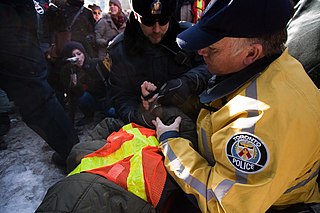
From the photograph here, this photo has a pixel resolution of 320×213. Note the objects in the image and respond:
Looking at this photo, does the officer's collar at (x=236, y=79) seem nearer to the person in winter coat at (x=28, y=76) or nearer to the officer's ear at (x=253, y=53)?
the officer's ear at (x=253, y=53)

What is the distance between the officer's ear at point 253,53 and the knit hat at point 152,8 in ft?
2.46

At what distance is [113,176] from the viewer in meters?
1.15

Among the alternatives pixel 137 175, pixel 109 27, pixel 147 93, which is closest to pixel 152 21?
pixel 147 93

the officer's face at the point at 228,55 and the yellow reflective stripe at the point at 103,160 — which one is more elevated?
the officer's face at the point at 228,55

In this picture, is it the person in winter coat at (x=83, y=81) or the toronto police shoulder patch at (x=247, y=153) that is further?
the person in winter coat at (x=83, y=81)

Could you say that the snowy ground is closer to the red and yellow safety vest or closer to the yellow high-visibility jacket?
the red and yellow safety vest

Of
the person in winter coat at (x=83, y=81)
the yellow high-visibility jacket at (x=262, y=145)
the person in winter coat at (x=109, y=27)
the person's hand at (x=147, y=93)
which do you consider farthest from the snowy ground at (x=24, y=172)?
the person in winter coat at (x=109, y=27)

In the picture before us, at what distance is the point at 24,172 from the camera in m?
2.36

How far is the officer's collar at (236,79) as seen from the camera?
1.02m

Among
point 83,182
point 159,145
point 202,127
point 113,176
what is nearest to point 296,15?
point 202,127

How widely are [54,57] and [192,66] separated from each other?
211 cm

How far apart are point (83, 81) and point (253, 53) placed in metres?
2.56

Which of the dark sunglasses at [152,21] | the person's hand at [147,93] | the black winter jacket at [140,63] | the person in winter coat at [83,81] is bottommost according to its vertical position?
the person in winter coat at [83,81]

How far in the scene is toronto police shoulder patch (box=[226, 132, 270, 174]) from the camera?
34.2 inches
